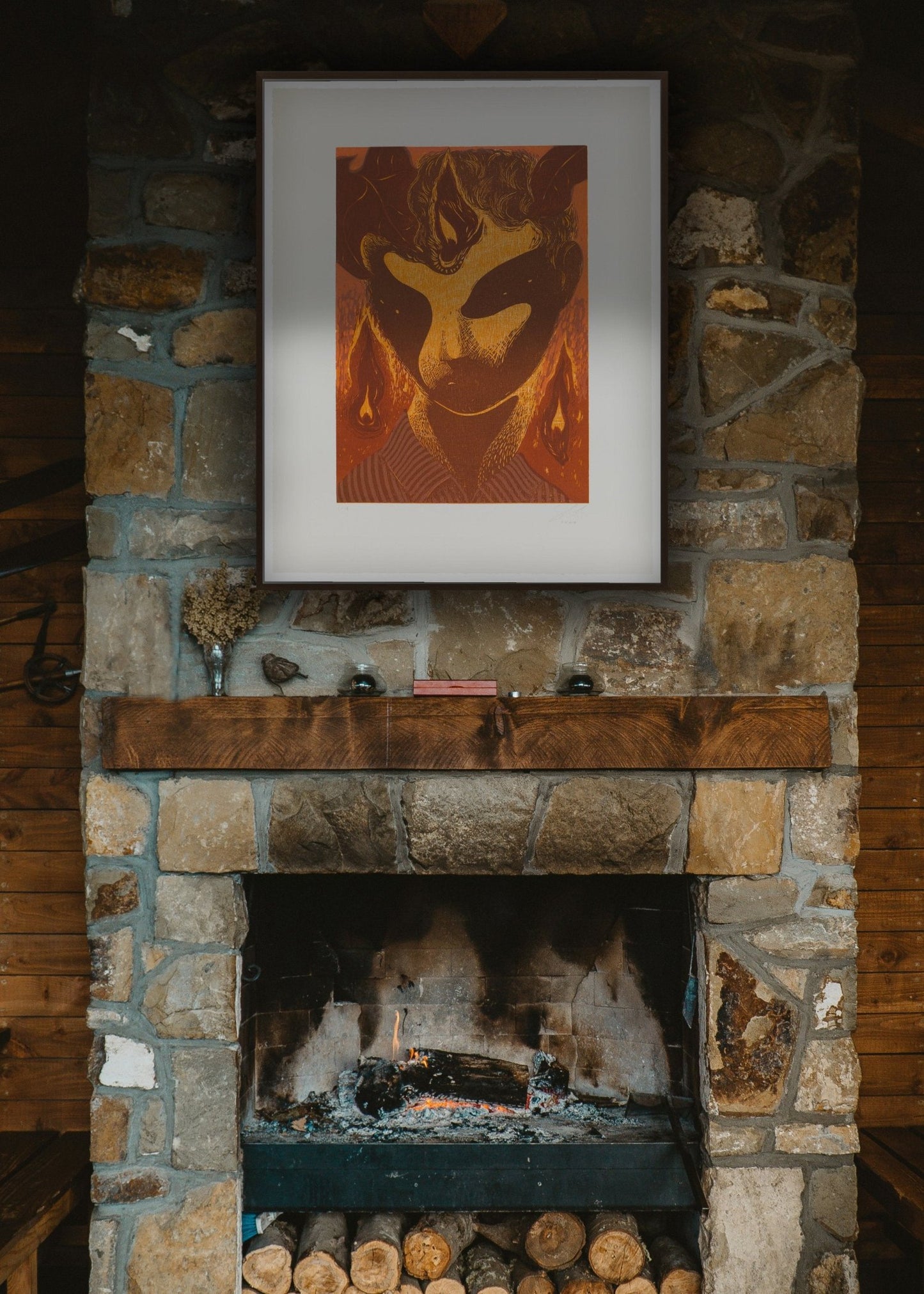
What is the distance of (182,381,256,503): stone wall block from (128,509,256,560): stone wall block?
0.14ft

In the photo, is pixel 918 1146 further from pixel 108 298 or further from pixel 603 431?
pixel 108 298

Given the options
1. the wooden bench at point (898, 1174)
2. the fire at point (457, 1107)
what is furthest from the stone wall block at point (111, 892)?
the wooden bench at point (898, 1174)

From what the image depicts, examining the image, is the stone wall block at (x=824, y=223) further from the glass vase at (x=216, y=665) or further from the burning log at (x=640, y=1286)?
the burning log at (x=640, y=1286)

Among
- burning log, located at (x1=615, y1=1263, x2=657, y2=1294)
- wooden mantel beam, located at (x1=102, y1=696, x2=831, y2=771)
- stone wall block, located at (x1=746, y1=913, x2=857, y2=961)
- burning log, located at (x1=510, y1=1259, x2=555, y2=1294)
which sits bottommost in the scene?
burning log, located at (x1=510, y1=1259, x2=555, y2=1294)

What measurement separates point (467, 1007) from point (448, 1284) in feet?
1.98

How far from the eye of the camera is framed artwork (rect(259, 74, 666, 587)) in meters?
1.97

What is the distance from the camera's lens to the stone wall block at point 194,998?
2.04 m

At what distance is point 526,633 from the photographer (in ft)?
6.73

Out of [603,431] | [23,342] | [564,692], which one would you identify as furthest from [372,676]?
[23,342]

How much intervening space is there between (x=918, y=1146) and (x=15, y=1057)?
8.36ft

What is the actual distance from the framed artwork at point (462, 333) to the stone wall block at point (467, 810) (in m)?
0.44

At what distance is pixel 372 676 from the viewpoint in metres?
2.02

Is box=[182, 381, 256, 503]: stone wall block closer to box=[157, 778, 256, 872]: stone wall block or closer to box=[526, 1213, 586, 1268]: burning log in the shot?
box=[157, 778, 256, 872]: stone wall block

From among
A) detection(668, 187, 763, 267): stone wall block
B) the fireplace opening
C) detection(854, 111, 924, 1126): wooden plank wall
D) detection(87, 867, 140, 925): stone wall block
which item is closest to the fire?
the fireplace opening
